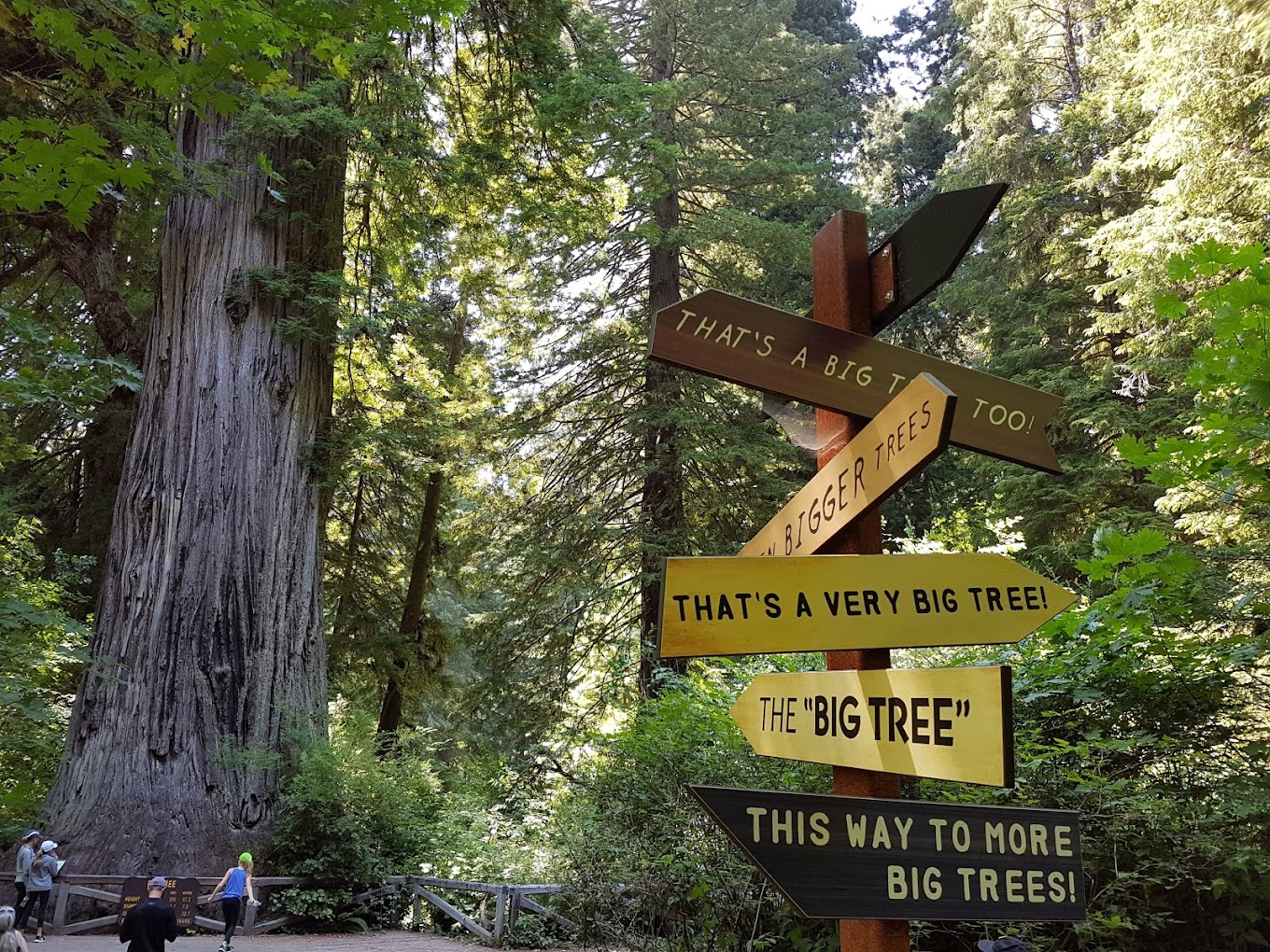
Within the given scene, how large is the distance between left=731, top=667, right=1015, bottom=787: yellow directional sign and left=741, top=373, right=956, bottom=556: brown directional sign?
1.45ft

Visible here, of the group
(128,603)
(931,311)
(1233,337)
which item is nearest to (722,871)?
(1233,337)

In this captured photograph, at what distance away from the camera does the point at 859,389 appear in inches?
113

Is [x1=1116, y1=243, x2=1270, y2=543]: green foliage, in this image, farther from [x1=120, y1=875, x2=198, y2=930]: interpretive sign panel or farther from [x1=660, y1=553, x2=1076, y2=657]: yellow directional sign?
[x1=120, y1=875, x2=198, y2=930]: interpretive sign panel

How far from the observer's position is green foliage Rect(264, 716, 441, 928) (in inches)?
402

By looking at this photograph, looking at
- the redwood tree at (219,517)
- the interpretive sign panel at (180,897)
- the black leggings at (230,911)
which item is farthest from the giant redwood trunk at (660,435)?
the interpretive sign panel at (180,897)

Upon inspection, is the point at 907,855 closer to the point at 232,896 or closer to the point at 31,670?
the point at 232,896

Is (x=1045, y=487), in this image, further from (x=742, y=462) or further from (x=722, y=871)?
(x=722, y=871)

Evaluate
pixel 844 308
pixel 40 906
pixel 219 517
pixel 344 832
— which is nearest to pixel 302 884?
pixel 344 832

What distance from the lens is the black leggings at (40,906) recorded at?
8834 millimetres

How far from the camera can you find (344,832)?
10.5 m

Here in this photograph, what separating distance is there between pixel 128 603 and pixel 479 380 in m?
9.20

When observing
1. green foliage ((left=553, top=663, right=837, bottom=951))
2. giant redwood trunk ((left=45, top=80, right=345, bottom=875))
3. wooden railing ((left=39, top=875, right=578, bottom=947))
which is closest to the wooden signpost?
green foliage ((left=553, top=663, right=837, bottom=951))

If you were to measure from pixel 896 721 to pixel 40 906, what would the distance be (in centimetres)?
990

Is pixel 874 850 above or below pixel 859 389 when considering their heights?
below
